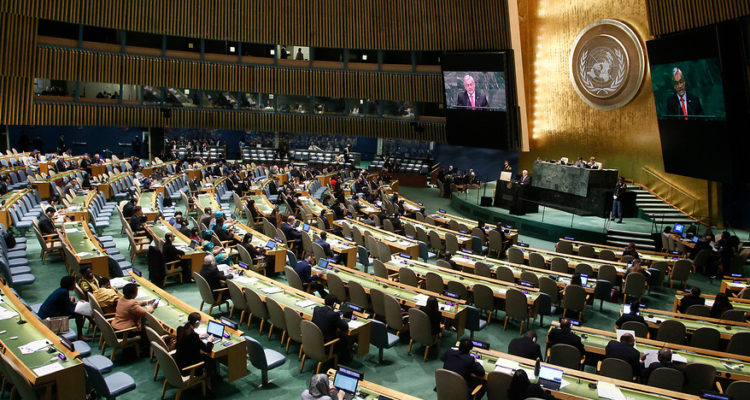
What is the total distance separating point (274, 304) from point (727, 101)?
42.4ft

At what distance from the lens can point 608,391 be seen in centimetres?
611

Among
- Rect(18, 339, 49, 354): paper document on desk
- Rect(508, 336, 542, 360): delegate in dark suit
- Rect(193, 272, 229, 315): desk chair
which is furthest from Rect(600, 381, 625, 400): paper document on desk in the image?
Rect(18, 339, 49, 354): paper document on desk

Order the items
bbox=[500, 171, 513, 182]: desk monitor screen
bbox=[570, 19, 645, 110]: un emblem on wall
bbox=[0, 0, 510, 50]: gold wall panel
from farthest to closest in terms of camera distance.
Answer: bbox=[0, 0, 510, 50]: gold wall panel, bbox=[500, 171, 513, 182]: desk monitor screen, bbox=[570, 19, 645, 110]: un emblem on wall

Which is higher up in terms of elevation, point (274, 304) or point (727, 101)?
point (727, 101)

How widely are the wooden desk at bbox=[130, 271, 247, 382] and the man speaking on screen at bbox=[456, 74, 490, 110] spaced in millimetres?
18430

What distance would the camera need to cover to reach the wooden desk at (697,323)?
839 cm

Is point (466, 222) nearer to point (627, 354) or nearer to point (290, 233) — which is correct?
point (290, 233)

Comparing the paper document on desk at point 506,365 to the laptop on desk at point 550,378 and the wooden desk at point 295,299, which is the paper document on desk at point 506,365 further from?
the wooden desk at point 295,299

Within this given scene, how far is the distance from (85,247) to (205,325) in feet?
16.5

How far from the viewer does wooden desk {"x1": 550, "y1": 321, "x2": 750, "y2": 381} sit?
22.5 feet

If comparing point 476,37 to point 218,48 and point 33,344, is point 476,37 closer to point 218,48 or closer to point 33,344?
point 218,48

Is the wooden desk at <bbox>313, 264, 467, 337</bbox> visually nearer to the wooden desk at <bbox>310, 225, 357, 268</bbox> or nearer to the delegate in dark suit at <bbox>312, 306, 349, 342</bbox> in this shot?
the delegate in dark suit at <bbox>312, 306, 349, 342</bbox>

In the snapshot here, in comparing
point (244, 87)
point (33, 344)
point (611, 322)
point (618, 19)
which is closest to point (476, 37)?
point (618, 19)

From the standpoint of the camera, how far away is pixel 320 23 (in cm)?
2914
